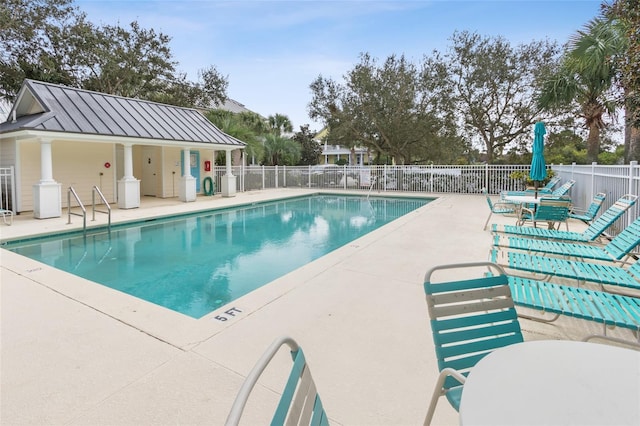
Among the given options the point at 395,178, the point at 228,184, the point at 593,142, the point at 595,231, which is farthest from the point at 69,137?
the point at 593,142

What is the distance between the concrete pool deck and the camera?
2.20m

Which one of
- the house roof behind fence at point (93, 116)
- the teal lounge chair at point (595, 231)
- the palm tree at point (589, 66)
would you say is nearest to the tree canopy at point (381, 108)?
the house roof behind fence at point (93, 116)

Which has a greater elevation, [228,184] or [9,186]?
[228,184]

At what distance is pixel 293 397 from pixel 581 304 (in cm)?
242

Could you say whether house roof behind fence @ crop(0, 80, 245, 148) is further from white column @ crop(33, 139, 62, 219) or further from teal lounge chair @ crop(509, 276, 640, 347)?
teal lounge chair @ crop(509, 276, 640, 347)

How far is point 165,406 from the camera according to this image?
87.1 inches

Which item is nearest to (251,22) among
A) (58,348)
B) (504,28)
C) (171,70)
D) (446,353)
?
(171,70)

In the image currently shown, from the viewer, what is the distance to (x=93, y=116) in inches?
462

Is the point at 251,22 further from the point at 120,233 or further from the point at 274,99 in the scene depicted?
the point at 274,99

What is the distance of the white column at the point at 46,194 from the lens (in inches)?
386

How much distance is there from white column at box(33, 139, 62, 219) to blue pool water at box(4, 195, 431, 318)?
2.31m

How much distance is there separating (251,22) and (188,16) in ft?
8.49

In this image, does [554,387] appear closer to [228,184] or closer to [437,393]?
[437,393]

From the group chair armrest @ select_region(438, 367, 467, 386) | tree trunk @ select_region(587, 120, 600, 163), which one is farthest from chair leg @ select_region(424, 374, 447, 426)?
tree trunk @ select_region(587, 120, 600, 163)
